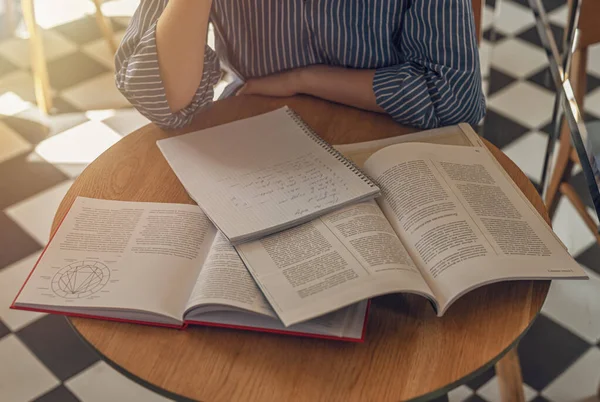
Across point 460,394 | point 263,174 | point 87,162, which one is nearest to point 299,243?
point 263,174

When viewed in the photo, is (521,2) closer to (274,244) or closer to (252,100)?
(252,100)

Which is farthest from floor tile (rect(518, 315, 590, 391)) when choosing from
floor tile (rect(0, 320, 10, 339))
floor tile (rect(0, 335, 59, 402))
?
floor tile (rect(0, 320, 10, 339))

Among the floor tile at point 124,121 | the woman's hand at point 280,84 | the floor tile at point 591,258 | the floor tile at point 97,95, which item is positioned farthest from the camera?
the floor tile at point 97,95

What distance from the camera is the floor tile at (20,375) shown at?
1.52 metres

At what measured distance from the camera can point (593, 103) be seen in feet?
7.63

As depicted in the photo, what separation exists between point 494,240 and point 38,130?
178 centimetres

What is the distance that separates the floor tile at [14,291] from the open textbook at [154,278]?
2.75 feet

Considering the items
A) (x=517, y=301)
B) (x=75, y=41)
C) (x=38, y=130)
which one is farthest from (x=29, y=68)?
(x=517, y=301)

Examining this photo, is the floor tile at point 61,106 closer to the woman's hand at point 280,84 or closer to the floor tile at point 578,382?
the woman's hand at point 280,84

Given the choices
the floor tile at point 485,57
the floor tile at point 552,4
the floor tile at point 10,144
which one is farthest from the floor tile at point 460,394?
the floor tile at point 552,4

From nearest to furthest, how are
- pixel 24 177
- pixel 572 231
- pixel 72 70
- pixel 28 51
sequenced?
pixel 572 231, pixel 24 177, pixel 72 70, pixel 28 51

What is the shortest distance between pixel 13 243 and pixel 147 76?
3.18 feet

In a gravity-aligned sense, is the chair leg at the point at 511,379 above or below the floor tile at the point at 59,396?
above

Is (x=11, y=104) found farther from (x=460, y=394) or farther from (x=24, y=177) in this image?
(x=460, y=394)
